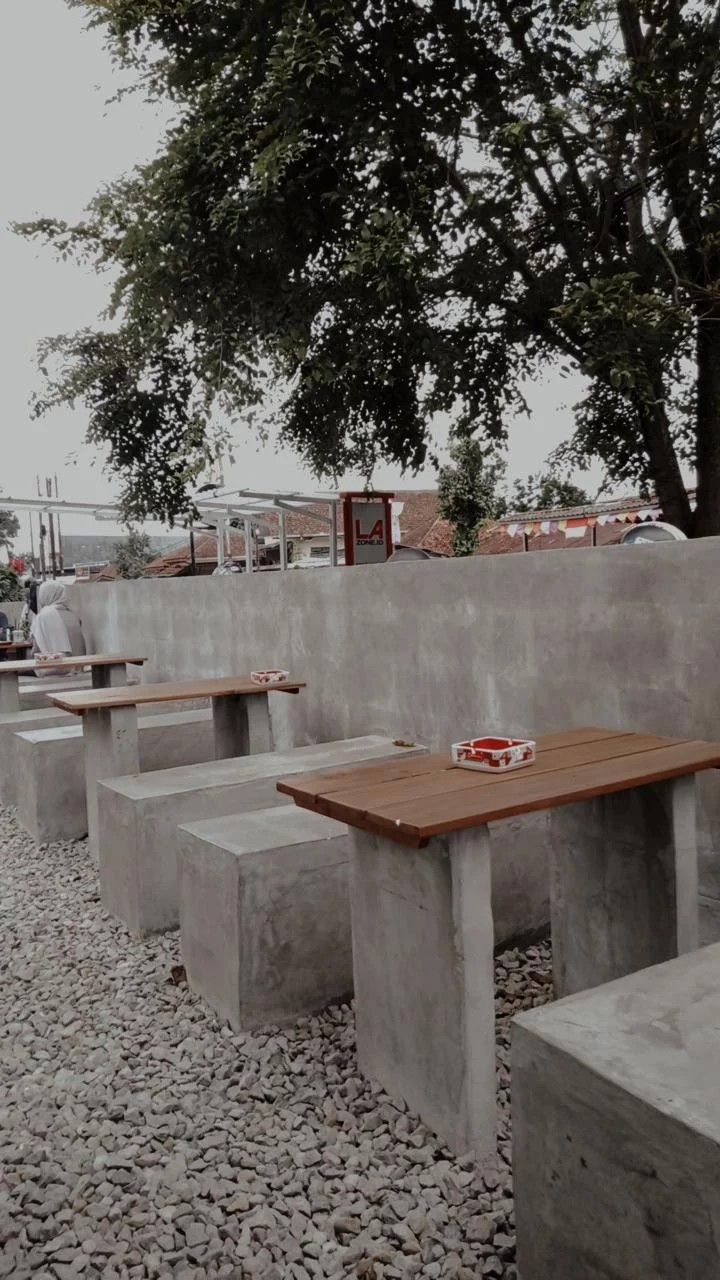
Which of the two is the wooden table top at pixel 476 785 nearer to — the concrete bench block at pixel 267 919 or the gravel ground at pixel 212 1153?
the concrete bench block at pixel 267 919

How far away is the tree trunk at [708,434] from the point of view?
8.45 meters

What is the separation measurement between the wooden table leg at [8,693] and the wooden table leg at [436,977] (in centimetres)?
596

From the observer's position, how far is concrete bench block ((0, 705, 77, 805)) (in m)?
6.43

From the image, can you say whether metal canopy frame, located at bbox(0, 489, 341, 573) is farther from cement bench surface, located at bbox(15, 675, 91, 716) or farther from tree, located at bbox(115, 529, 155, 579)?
tree, located at bbox(115, 529, 155, 579)

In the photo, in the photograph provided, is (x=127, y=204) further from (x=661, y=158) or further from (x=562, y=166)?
(x=661, y=158)

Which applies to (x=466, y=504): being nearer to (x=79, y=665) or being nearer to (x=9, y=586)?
(x=9, y=586)

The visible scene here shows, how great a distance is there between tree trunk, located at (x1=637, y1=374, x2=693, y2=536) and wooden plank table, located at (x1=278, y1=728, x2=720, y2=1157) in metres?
5.96

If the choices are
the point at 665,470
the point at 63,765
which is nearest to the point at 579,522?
the point at 665,470

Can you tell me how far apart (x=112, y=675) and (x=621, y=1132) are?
5.59 meters

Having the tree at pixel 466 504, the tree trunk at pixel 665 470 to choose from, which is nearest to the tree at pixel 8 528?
the tree at pixel 466 504

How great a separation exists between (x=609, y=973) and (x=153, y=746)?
3725 mm

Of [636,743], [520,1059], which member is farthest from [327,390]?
[520,1059]

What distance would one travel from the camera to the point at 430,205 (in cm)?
741

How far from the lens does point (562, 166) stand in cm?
868
